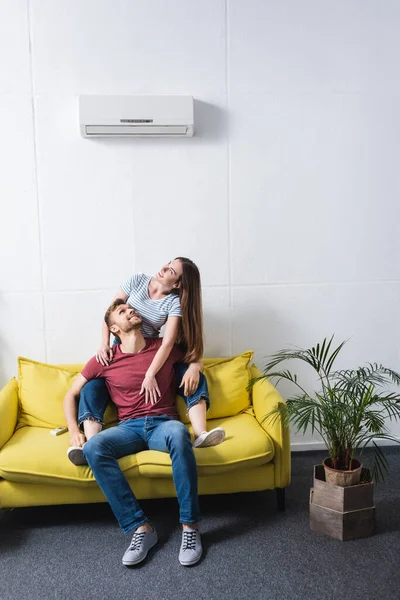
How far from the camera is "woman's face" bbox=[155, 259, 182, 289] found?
3.18m

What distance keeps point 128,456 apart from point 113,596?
2.13 feet

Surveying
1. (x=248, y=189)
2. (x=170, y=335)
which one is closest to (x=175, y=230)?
(x=248, y=189)

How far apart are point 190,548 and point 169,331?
3.68 feet

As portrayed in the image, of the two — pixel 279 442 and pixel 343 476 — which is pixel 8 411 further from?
pixel 343 476

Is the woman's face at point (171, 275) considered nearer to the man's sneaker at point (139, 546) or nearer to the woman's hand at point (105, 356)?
the woman's hand at point (105, 356)

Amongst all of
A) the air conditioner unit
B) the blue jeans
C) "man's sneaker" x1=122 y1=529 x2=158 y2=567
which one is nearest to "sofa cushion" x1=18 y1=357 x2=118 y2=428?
the blue jeans

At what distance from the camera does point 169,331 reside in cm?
310

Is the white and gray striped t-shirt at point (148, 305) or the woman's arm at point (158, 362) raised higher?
the white and gray striped t-shirt at point (148, 305)

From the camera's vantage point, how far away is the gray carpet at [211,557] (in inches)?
92.3

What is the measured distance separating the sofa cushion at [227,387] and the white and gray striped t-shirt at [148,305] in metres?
0.43

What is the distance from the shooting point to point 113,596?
2.32 metres

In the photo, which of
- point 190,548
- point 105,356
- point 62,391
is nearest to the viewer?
point 190,548

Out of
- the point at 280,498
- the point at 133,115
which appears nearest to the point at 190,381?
the point at 280,498

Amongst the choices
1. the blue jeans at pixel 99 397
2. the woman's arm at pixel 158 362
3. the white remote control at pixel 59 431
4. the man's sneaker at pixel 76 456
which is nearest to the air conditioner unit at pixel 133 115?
the woman's arm at pixel 158 362
